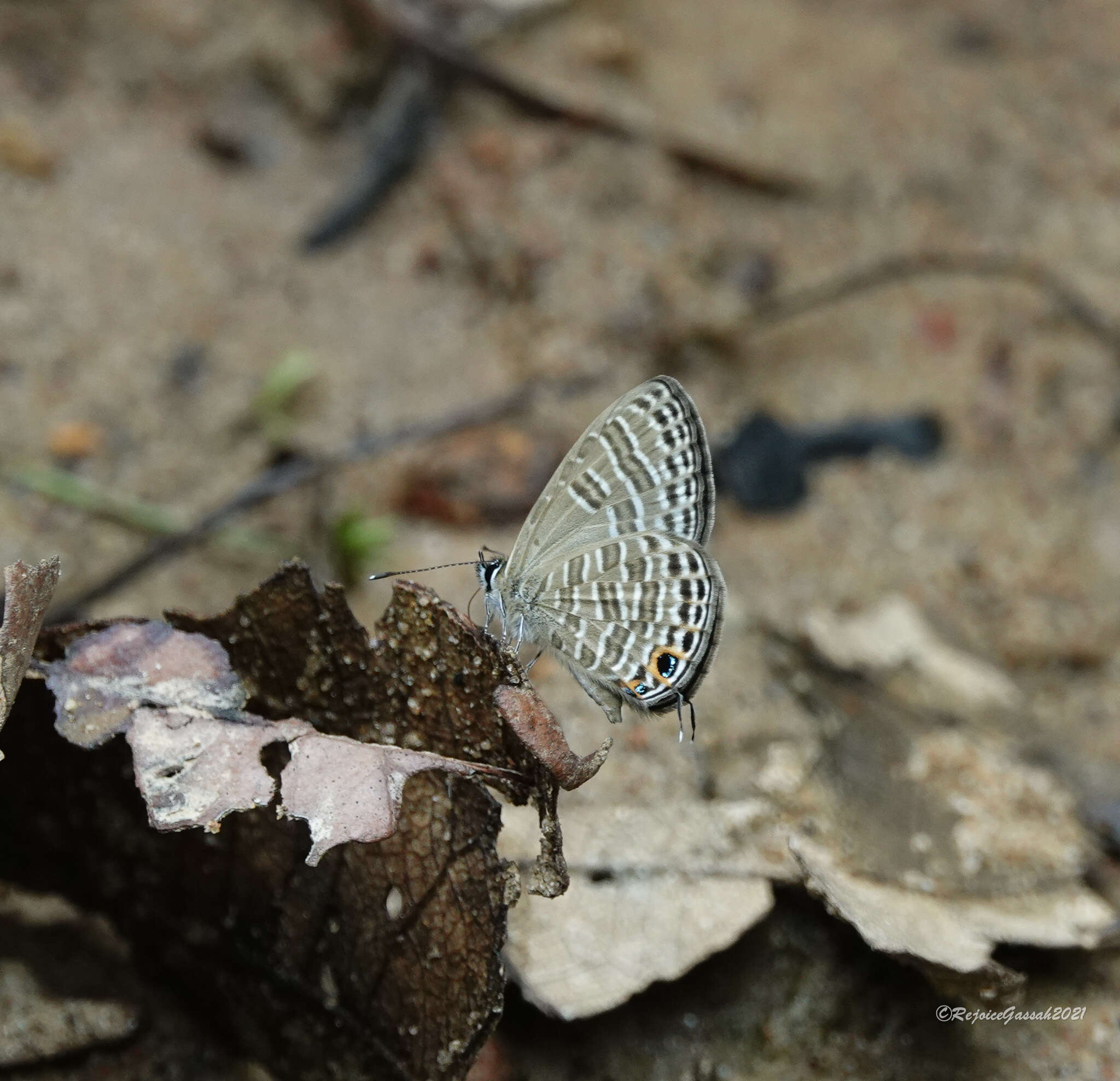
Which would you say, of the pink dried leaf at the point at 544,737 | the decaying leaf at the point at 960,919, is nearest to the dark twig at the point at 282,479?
the pink dried leaf at the point at 544,737

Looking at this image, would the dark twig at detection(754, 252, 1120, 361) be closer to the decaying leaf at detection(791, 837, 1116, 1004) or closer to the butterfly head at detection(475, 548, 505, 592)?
the butterfly head at detection(475, 548, 505, 592)

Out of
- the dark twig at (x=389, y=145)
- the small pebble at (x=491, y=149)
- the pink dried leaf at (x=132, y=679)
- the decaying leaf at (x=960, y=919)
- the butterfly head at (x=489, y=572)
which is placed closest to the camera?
the pink dried leaf at (x=132, y=679)

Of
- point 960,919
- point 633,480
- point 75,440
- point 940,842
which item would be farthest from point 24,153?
point 960,919

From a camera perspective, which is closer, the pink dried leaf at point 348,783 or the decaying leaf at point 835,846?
the pink dried leaf at point 348,783

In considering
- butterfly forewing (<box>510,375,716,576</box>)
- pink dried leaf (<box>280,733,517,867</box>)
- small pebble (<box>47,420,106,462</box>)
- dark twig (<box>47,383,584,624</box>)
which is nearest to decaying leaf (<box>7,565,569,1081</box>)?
pink dried leaf (<box>280,733,517,867</box>)

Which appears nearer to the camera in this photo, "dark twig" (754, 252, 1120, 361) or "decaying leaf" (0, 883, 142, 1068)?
"decaying leaf" (0, 883, 142, 1068)

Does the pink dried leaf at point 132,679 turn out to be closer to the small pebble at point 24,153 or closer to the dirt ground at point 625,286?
the dirt ground at point 625,286

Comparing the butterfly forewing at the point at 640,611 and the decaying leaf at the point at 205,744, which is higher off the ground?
the decaying leaf at the point at 205,744

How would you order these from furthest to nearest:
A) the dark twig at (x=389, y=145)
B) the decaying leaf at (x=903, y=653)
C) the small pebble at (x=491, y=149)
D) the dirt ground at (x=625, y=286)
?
the small pebble at (x=491, y=149)
the dark twig at (x=389, y=145)
the dirt ground at (x=625, y=286)
the decaying leaf at (x=903, y=653)
